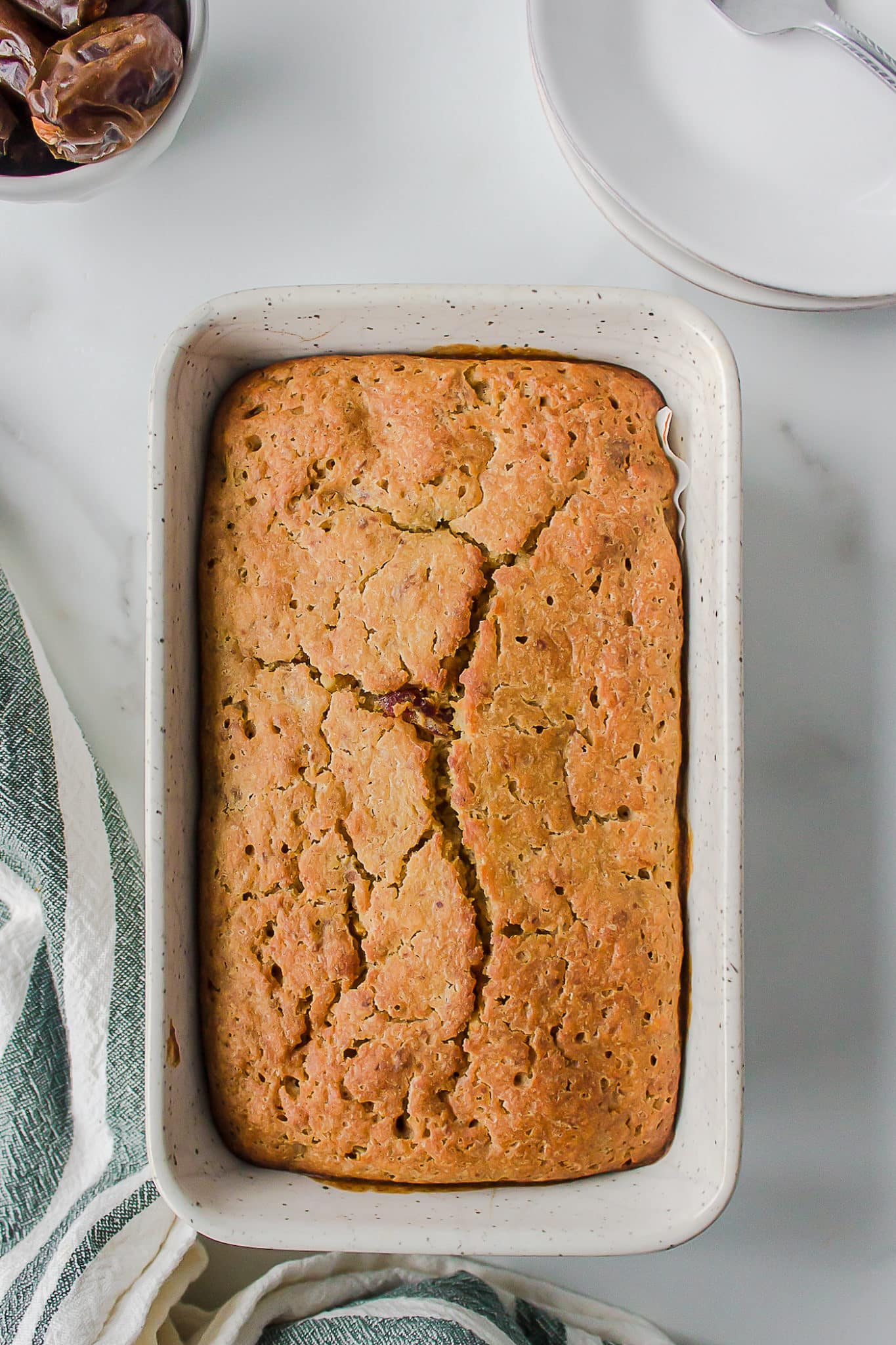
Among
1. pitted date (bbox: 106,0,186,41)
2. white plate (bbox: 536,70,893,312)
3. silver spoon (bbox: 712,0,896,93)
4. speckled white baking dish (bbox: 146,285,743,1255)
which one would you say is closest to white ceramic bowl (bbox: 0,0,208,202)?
pitted date (bbox: 106,0,186,41)

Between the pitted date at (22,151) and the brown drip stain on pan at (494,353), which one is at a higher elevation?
the pitted date at (22,151)

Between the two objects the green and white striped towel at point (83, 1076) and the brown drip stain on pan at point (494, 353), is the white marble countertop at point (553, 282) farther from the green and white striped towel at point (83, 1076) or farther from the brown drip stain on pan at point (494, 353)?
A: the brown drip stain on pan at point (494, 353)

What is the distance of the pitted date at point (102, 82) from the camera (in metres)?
1.12

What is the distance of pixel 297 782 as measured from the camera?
110 centimetres

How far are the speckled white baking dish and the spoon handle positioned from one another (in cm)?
50

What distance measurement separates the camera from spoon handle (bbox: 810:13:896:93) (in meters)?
1.30

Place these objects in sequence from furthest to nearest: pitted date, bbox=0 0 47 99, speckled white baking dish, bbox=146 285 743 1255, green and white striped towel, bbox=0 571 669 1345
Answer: green and white striped towel, bbox=0 571 669 1345 → pitted date, bbox=0 0 47 99 → speckled white baking dish, bbox=146 285 743 1255

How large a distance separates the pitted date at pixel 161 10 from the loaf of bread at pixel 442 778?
43cm

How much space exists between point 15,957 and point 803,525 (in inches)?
43.5

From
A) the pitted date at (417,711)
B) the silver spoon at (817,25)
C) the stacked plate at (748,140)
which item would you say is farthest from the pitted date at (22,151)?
the silver spoon at (817,25)

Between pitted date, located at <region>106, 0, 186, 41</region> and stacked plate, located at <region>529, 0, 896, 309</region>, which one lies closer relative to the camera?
pitted date, located at <region>106, 0, 186, 41</region>

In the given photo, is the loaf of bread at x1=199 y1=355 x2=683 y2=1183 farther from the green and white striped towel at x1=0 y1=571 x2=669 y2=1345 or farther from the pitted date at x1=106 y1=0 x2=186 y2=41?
the pitted date at x1=106 y1=0 x2=186 y2=41

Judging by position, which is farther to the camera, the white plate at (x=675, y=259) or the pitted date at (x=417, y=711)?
the white plate at (x=675, y=259)

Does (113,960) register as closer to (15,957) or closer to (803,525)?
(15,957)
